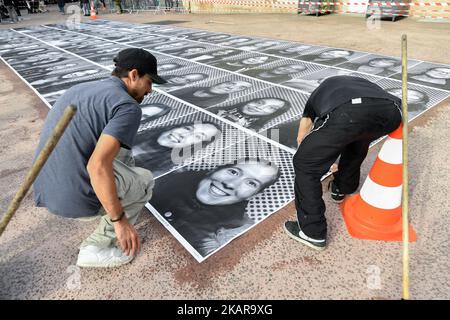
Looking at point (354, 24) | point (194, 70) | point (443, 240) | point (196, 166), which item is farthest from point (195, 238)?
point (354, 24)

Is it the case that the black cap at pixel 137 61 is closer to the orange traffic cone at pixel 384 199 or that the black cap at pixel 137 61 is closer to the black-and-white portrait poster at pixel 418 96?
the orange traffic cone at pixel 384 199

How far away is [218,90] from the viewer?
19.4ft

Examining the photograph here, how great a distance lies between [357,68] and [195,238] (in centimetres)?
608

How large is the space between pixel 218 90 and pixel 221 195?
339 cm

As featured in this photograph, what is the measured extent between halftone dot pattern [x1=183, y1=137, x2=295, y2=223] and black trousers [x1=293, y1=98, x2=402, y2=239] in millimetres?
533

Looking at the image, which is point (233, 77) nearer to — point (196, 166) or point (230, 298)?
point (196, 166)

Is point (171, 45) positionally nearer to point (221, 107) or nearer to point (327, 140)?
point (221, 107)

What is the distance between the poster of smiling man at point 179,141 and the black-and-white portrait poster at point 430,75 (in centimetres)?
417

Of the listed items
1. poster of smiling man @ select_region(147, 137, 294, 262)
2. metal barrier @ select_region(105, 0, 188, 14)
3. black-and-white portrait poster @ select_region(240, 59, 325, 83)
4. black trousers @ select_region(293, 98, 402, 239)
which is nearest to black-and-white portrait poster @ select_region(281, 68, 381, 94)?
black-and-white portrait poster @ select_region(240, 59, 325, 83)

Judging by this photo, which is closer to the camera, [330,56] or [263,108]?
[263,108]

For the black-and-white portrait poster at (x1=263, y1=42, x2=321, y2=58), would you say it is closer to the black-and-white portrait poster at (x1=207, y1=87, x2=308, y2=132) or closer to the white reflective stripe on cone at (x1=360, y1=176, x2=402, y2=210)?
the black-and-white portrait poster at (x1=207, y1=87, x2=308, y2=132)

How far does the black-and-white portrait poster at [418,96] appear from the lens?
464 centimetres

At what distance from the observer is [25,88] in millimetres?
6660

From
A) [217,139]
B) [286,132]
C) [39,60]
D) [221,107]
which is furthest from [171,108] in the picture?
[39,60]
